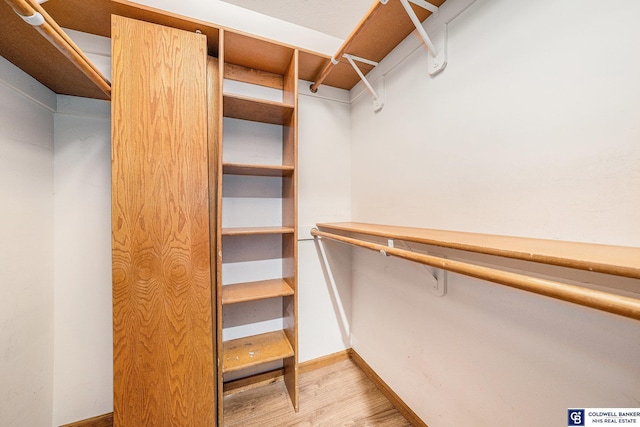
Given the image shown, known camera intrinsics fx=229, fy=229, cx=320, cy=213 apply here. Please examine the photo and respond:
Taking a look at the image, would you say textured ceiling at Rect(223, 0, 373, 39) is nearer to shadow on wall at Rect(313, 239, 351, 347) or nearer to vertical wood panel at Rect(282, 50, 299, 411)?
vertical wood panel at Rect(282, 50, 299, 411)

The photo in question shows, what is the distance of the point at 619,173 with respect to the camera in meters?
0.60

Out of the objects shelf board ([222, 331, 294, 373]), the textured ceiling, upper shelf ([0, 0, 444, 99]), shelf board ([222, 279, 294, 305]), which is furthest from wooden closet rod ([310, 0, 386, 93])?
shelf board ([222, 331, 294, 373])

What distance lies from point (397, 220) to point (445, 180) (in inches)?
14.4

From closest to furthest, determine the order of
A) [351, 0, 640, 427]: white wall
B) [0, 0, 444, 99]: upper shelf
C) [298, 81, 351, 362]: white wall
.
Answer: [351, 0, 640, 427]: white wall
[0, 0, 444, 99]: upper shelf
[298, 81, 351, 362]: white wall

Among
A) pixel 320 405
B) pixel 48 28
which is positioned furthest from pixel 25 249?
pixel 320 405

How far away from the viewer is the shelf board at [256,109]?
1245 mm

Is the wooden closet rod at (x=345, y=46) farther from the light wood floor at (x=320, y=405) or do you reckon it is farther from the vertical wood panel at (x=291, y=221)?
the light wood floor at (x=320, y=405)

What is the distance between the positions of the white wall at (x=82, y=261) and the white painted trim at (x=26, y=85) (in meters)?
0.05

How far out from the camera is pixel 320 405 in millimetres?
1386

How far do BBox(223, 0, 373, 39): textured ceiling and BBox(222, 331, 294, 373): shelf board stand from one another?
6.69 feet

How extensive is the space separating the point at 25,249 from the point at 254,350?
1193 mm

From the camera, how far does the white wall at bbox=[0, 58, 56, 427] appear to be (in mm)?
938

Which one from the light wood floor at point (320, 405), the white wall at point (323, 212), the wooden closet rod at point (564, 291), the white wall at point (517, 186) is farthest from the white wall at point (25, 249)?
the white wall at point (517, 186)

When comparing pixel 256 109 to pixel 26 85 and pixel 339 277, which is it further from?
pixel 339 277
